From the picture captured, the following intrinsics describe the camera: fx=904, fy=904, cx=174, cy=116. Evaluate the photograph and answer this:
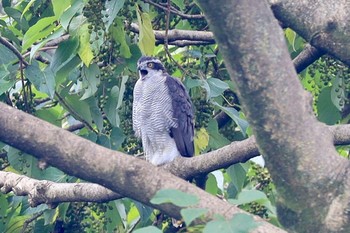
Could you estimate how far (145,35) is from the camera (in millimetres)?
4328

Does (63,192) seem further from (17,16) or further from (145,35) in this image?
(17,16)

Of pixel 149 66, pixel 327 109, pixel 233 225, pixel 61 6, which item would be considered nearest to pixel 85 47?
pixel 61 6

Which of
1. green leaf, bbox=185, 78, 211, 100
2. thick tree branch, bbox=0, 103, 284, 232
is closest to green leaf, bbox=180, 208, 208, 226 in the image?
thick tree branch, bbox=0, 103, 284, 232

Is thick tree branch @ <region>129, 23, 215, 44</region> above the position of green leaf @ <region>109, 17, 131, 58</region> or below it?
below

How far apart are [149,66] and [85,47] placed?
92 centimetres

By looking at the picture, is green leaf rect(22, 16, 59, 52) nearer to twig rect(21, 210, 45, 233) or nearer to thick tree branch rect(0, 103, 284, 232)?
twig rect(21, 210, 45, 233)

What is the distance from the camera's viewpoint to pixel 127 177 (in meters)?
2.89

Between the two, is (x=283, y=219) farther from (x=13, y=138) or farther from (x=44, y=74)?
(x=44, y=74)

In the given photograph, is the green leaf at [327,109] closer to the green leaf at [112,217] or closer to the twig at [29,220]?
the green leaf at [112,217]

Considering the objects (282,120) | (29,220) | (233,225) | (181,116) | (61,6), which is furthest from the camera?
(181,116)

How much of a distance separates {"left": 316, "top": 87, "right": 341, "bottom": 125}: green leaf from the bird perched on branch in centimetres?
85

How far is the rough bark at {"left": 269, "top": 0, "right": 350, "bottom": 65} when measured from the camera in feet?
11.8

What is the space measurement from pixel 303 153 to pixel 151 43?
189 cm

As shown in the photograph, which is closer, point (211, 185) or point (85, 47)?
point (85, 47)
